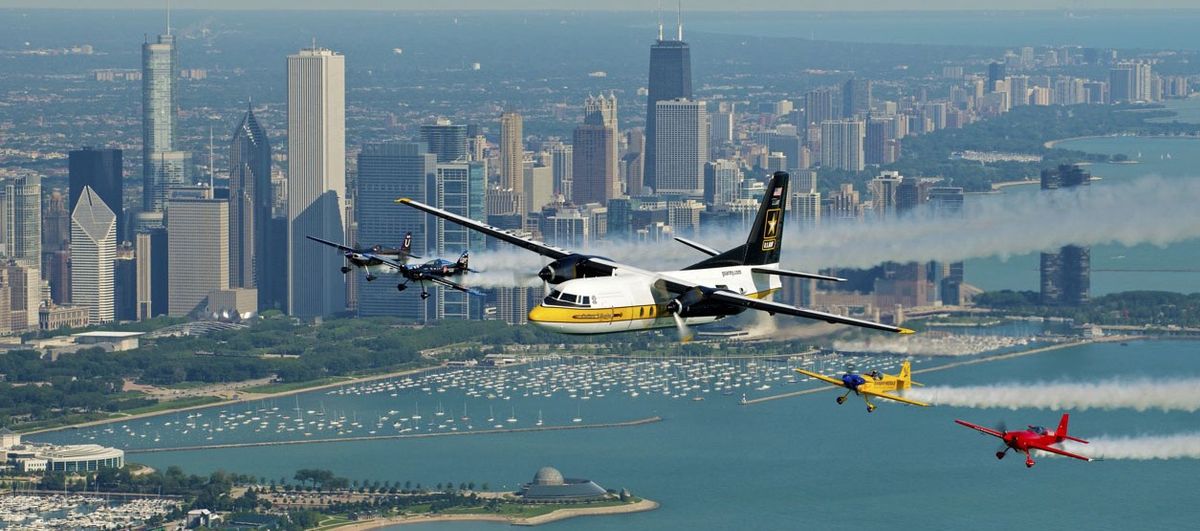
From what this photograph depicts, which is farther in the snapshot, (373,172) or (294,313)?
(373,172)

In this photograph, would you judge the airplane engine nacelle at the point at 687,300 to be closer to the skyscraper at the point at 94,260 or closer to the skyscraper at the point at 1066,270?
the skyscraper at the point at 1066,270

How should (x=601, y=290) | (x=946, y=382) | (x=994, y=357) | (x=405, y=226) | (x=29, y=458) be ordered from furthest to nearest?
1. (x=405, y=226)
2. (x=994, y=357)
3. (x=946, y=382)
4. (x=29, y=458)
5. (x=601, y=290)

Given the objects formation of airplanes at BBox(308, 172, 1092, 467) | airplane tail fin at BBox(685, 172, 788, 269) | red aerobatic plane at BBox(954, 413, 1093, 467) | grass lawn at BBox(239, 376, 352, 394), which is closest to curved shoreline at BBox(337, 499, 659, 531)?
grass lawn at BBox(239, 376, 352, 394)

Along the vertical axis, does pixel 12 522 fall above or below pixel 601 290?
below

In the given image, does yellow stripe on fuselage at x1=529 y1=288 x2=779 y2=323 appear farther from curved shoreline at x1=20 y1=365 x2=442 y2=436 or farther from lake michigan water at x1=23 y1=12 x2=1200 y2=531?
curved shoreline at x1=20 y1=365 x2=442 y2=436

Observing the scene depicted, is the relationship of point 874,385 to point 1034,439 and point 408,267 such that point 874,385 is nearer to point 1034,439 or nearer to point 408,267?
point 1034,439

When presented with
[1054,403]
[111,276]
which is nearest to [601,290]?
[1054,403]

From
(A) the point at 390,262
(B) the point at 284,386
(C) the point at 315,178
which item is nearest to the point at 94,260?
(C) the point at 315,178

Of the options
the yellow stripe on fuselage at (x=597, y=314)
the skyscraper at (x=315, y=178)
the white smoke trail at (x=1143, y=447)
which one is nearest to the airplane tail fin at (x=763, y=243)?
the yellow stripe on fuselage at (x=597, y=314)

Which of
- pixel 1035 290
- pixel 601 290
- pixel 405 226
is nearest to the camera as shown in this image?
pixel 601 290

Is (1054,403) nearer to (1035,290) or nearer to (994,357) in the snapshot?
(994,357)
